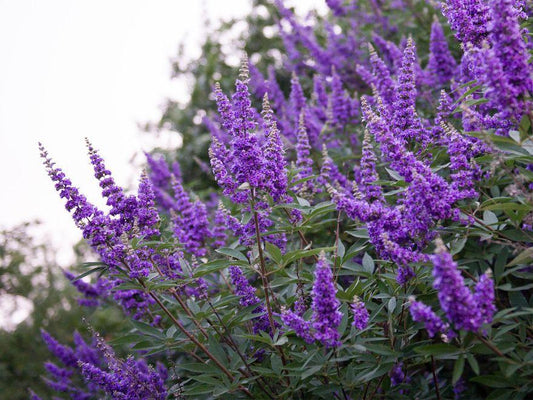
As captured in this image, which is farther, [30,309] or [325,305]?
[30,309]

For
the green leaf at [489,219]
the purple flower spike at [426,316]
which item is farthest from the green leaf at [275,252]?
the green leaf at [489,219]

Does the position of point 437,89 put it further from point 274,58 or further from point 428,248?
point 274,58

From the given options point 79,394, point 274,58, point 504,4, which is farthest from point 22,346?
point 504,4

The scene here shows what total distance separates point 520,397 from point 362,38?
7327 mm

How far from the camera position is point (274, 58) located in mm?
11805

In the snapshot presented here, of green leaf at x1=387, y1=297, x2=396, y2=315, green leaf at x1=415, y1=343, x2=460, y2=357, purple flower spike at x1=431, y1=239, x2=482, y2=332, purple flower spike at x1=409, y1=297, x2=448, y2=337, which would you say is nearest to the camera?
purple flower spike at x1=431, y1=239, x2=482, y2=332

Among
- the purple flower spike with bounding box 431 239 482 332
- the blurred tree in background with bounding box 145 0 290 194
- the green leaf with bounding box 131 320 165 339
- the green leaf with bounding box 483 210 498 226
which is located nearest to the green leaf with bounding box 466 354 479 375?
the purple flower spike with bounding box 431 239 482 332

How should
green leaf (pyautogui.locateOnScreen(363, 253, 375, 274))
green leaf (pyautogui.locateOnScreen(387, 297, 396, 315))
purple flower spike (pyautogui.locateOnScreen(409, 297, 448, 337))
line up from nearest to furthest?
purple flower spike (pyautogui.locateOnScreen(409, 297, 448, 337))
green leaf (pyautogui.locateOnScreen(387, 297, 396, 315))
green leaf (pyautogui.locateOnScreen(363, 253, 375, 274))

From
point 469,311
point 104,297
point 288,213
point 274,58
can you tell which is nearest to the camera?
point 469,311

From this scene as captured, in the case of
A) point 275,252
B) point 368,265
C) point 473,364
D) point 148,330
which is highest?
point 275,252

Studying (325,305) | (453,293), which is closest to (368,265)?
(325,305)

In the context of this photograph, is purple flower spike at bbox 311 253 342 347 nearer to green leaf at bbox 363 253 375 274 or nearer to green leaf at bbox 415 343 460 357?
green leaf at bbox 415 343 460 357

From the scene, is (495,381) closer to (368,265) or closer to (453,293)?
(453,293)

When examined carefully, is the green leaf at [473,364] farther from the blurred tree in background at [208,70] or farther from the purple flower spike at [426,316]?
the blurred tree in background at [208,70]
